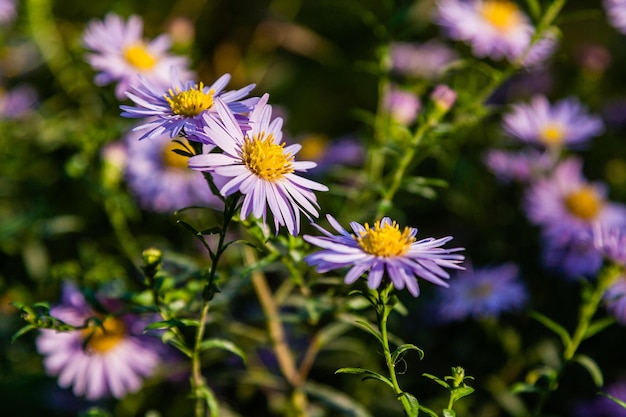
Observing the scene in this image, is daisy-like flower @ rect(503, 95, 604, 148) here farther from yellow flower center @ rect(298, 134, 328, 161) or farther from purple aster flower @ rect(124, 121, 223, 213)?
purple aster flower @ rect(124, 121, 223, 213)

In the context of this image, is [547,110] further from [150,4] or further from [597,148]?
[150,4]

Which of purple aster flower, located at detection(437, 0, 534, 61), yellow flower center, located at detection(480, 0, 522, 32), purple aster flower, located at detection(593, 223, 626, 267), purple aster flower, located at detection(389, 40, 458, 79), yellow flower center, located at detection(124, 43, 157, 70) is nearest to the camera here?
purple aster flower, located at detection(593, 223, 626, 267)

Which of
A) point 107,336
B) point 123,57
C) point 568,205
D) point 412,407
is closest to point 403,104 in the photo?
point 568,205

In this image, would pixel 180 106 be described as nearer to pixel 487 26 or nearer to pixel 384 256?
pixel 384 256

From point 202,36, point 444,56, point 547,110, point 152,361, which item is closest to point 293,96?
point 202,36

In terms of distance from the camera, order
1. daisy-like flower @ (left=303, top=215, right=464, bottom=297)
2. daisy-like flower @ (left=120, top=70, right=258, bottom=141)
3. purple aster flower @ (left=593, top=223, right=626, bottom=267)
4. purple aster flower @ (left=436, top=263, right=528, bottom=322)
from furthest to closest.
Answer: purple aster flower @ (left=436, top=263, right=528, bottom=322), purple aster flower @ (left=593, top=223, right=626, bottom=267), daisy-like flower @ (left=120, top=70, right=258, bottom=141), daisy-like flower @ (left=303, top=215, right=464, bottom=297)

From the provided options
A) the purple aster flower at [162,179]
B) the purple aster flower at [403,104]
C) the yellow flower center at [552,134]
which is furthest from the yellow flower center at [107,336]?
the yellow flower center at [552,134]

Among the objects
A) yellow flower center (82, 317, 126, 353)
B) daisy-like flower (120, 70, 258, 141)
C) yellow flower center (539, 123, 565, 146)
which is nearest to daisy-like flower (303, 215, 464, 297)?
daisy-like flower (120, 70, 258, 141)

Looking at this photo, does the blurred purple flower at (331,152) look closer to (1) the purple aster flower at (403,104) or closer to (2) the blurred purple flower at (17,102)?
(1) the purple aster flower at (403,104)
